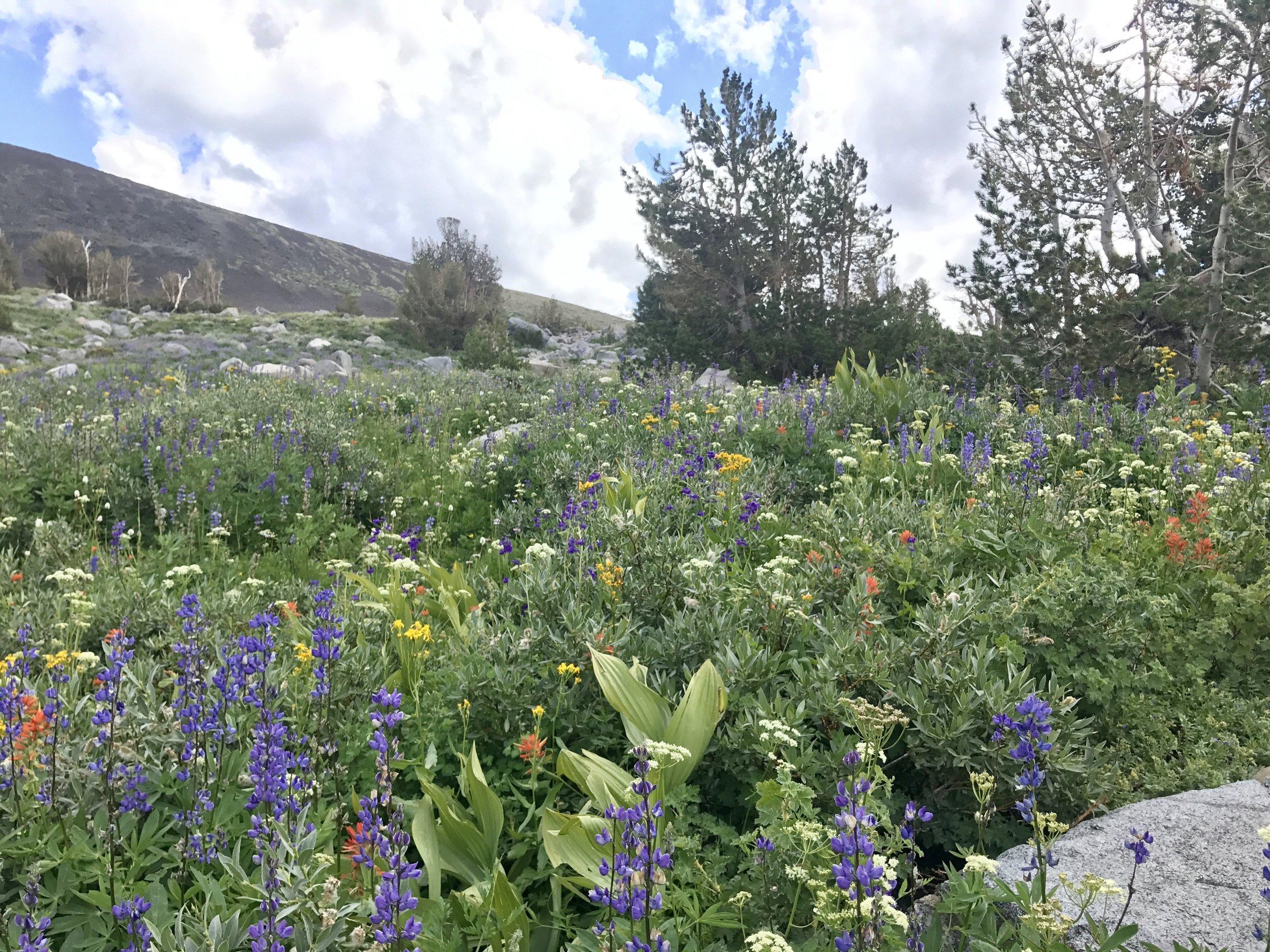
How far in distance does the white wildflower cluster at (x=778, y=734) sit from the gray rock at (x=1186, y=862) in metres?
0.63

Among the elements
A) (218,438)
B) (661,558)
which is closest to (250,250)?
(218,438)

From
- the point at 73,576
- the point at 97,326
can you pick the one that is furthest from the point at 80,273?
the point at 73,576

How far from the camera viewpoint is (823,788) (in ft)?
7.23

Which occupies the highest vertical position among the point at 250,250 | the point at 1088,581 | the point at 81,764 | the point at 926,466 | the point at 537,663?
the point at 250,250

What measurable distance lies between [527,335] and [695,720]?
29369 mm

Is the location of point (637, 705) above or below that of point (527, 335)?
below

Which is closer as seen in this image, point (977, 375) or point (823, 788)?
point (823, 788)

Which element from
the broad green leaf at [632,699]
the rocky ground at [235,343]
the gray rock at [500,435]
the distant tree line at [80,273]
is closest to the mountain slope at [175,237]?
the distant tree line at [80,273]

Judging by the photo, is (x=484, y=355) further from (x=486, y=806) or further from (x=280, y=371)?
(x=486, y=806)

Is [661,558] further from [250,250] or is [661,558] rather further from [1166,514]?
[250,250]

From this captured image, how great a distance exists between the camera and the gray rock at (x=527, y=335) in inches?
1182

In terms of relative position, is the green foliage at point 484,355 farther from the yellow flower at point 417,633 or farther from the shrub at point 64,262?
the shrub at point 64,262

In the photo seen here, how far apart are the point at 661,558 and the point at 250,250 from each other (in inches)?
3959

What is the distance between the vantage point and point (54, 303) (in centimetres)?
2773
